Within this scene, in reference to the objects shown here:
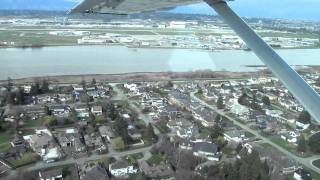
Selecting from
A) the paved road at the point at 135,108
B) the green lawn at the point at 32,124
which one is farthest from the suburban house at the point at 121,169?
the green lawn at the point at 32,124

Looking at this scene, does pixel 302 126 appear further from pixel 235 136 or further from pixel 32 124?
pixel 32 124

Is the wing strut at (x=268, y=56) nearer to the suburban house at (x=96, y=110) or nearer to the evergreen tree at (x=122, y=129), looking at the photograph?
the evergreen tree at (x=122, y=129)

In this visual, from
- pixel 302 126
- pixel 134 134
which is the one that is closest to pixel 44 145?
pixel 134 134

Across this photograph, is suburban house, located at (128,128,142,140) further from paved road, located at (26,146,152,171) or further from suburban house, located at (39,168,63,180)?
suburban house, located at (39,168,63,180)

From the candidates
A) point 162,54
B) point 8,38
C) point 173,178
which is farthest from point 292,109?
point 8,38

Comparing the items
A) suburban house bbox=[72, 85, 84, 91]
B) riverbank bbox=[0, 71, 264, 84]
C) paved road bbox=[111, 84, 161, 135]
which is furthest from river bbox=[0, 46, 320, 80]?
paved road bbox=[111, 84, 161, 135]

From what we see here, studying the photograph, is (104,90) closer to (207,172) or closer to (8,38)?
(207,172)
